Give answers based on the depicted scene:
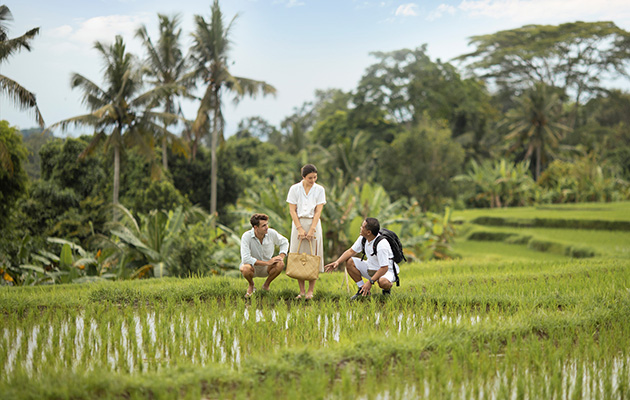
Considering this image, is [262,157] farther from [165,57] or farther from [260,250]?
[260,250]

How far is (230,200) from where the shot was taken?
26266 mm

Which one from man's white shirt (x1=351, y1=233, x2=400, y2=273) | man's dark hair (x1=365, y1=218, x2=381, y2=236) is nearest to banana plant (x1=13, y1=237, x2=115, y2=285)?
man's white shirt (x1=351, y1=233, x2=400, y2=273)

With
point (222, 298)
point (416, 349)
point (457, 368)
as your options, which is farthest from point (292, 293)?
point (457, 368)

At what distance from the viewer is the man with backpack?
5203mm

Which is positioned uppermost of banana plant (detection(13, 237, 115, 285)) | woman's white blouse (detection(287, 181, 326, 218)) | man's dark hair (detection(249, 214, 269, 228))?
woman's white blouse (detection(287, 181, 326, 218))

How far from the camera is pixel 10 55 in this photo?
1280cm

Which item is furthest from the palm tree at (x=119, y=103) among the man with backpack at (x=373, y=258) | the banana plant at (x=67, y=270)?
the man with backpack at (x=373, y=258)

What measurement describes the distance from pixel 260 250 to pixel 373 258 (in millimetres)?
1176

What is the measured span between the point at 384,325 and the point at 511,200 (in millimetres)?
23106

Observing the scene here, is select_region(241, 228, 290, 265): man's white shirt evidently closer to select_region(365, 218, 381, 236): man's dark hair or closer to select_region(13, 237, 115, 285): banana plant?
select_region(365, 218, 381, 236): man's dark hair

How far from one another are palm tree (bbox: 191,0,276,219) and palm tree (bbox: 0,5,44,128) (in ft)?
30.7

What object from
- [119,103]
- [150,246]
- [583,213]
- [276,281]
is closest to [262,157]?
[119,103]

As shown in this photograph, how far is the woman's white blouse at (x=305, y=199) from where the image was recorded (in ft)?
18.4

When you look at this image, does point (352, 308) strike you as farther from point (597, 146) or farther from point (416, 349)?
point (597, 146)
